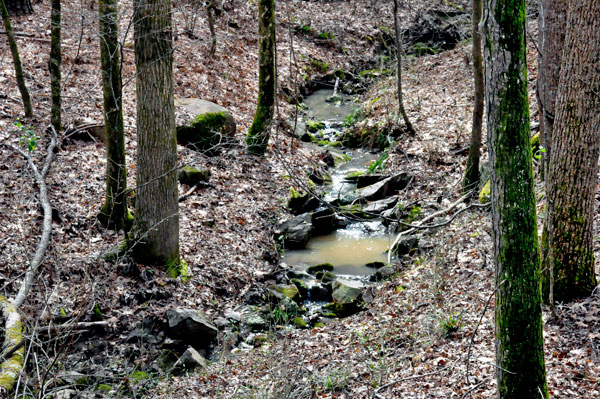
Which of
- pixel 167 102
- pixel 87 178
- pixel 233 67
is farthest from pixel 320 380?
pixel 233 67

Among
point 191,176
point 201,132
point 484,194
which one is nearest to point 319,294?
point 484,194

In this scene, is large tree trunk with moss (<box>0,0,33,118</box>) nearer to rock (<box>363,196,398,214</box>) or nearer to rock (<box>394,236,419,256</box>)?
rock (<box>363,196,398,214</box>)

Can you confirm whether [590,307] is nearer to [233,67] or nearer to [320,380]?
[320,380]

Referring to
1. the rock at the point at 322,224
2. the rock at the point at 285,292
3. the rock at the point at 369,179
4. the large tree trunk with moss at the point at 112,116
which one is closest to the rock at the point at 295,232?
the rock at the point at 322,224

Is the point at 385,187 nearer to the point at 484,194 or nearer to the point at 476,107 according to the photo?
the point at 476,107

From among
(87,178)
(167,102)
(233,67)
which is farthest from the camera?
(233,67)

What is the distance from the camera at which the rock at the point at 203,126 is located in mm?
12938

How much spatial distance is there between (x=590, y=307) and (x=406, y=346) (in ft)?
7.64

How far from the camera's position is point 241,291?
9594mm

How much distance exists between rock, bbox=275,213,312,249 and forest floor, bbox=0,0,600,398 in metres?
0.36

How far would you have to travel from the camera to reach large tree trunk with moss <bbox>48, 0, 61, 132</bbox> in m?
9.70

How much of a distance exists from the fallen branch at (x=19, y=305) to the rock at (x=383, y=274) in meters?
5.65

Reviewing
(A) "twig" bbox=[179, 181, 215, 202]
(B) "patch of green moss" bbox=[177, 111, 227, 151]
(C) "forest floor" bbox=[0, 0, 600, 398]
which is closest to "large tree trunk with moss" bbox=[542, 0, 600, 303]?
(C) "forest floor" bbox=[0, 0, 600, 398]

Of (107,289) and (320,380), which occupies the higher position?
(107,289)
